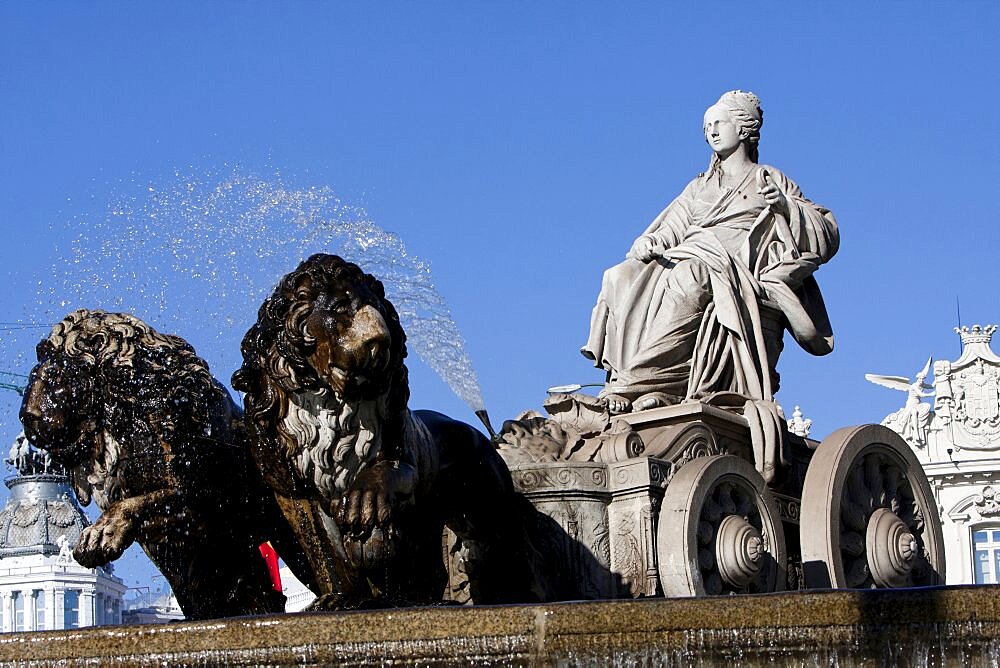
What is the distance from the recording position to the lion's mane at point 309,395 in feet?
23.3

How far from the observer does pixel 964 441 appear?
51438mm

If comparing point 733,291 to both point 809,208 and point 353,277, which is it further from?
point 353,277

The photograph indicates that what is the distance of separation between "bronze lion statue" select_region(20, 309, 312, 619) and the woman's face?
389 centimetres

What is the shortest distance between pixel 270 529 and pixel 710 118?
4.11m

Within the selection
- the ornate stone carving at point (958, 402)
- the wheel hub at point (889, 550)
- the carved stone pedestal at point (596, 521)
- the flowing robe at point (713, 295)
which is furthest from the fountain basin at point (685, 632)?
the ornate stone carving at point (958, 402)

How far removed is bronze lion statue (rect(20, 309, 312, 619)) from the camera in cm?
746

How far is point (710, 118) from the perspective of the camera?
1048 cm

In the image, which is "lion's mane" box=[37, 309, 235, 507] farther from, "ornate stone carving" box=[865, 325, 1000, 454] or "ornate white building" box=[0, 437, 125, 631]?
"ornate white building" box=[0, 437, 125, 631]

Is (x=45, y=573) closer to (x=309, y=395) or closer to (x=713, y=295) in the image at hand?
(x=713, y=295)

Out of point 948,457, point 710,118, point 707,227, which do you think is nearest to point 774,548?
point 707,227

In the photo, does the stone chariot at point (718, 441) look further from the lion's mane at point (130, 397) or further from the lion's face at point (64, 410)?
the lion's face at point (64, 410)

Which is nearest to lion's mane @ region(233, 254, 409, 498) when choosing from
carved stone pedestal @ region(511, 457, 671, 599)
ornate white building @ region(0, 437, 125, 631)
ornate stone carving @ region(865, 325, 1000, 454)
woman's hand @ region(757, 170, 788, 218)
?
carved stone pedestal @ region(511, 457, 671, 599)

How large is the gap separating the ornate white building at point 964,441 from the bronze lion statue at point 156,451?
42972 mm

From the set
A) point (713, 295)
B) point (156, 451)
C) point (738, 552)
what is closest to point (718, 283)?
point (713, 295)
